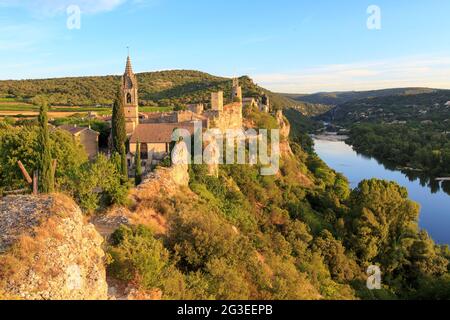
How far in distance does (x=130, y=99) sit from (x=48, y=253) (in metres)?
28.4

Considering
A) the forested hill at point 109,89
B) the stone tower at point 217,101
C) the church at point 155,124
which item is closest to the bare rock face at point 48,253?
the church at point 155,124

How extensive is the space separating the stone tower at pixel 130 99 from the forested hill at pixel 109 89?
27.1 m

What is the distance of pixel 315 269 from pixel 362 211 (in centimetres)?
855

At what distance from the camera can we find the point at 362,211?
28.1 metres

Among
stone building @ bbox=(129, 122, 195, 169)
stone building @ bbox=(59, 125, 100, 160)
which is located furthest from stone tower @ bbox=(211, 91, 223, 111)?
stone building @ bbox=(59, 125, 100, 160)

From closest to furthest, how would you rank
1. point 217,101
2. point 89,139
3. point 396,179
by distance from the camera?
point 89,139
point 217,101
point 396,179

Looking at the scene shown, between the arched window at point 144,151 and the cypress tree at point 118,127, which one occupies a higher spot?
the cypress tree at point 118,127

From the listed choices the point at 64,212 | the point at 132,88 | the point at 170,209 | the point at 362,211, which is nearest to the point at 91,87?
the point at 132,88

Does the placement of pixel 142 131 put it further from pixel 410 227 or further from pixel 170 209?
pixel 410 227

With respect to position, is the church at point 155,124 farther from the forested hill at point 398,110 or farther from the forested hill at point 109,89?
the forested hill at point 398,110

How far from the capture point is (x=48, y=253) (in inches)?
306

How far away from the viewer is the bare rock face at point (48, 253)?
7.22m

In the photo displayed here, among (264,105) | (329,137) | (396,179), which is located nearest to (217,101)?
(264,105)

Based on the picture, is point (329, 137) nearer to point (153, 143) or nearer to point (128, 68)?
point (128, 68)
